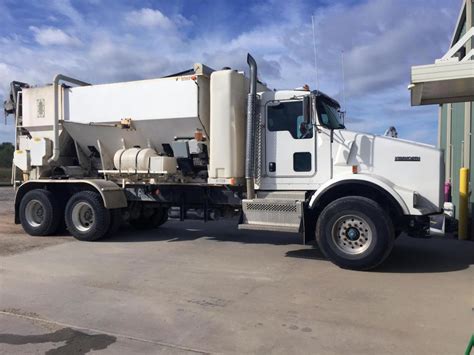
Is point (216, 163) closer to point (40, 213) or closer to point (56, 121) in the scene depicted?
point (56, 121)

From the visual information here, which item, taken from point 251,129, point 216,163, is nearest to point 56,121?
point 216,163

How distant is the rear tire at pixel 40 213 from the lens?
10.4 m

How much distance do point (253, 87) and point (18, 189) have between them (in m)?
6.18

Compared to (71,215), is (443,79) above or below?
above

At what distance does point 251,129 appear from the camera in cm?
844

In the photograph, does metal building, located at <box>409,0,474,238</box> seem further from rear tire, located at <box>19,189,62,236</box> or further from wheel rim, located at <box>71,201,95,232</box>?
rear tire, located at <box>19,189,62,236</box>

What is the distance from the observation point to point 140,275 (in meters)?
6.93

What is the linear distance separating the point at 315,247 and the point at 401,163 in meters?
2.66

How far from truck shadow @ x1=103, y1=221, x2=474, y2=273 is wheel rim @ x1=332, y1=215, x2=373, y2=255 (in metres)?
0.47

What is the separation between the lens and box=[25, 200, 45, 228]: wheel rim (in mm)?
10656

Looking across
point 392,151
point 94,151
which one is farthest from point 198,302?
point 94,151

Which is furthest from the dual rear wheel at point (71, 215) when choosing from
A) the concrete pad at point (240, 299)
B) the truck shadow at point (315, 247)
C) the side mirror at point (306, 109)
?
the side mirror at point (306, 109)

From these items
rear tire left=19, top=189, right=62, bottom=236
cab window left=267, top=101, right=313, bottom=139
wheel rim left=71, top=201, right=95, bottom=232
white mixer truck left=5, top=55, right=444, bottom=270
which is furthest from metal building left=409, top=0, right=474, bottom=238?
rear tire left=19, top=189, right=62, bottom=236

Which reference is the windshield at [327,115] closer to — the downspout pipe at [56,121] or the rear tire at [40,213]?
the downspout pipe at [56,121]
